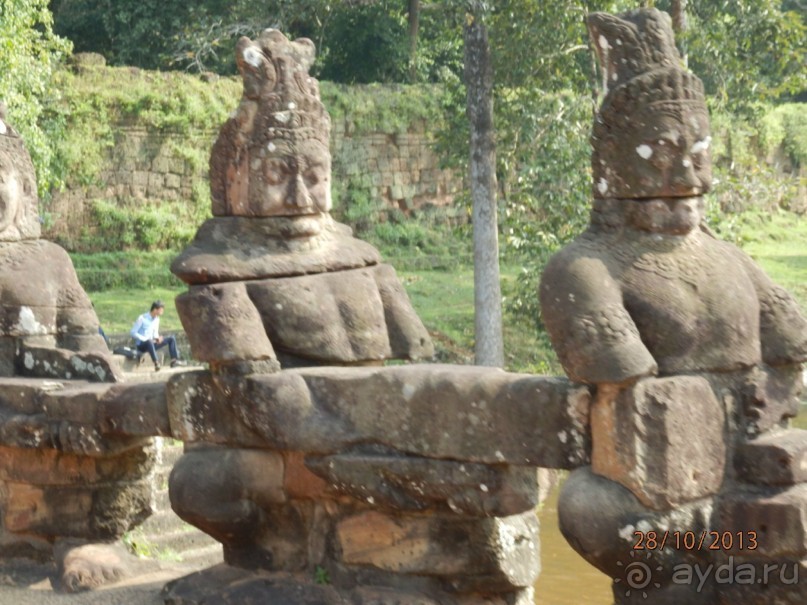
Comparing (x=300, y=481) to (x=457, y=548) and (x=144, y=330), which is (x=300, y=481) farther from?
(x=144, y=330)

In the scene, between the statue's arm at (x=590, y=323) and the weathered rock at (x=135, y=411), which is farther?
the weathered rock at (x=135, y=411)

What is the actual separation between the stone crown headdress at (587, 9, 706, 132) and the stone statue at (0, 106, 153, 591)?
2.96 m

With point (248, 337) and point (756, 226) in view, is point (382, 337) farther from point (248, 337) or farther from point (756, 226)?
point (756, 226)

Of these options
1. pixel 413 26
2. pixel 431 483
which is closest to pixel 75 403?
pixel 431 483

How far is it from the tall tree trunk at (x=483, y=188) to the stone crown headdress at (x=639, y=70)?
9.28m

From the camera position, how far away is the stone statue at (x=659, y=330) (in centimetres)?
415

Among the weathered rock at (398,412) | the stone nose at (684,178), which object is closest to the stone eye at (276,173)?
the weathered rock at (398,412)

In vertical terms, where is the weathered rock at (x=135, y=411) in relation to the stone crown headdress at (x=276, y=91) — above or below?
below

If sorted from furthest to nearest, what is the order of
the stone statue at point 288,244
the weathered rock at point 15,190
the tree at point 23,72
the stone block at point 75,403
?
the tree at point 23,72, the weathered rock at point 15,190, the stone block at point 75,403, the stone statue at point 288,244

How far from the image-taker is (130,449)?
20.6 feet

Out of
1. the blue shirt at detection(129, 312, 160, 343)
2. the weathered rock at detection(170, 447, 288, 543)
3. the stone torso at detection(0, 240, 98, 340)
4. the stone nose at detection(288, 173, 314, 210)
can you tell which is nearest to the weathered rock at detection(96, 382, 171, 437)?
the weathered rock at detection(170, 447, 288, 543)

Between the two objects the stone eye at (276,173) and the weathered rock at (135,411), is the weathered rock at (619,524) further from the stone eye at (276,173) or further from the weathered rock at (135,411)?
the weathered rock at (135,411)

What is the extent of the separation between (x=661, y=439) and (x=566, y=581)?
12.2ft

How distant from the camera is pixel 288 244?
5.56 metres
